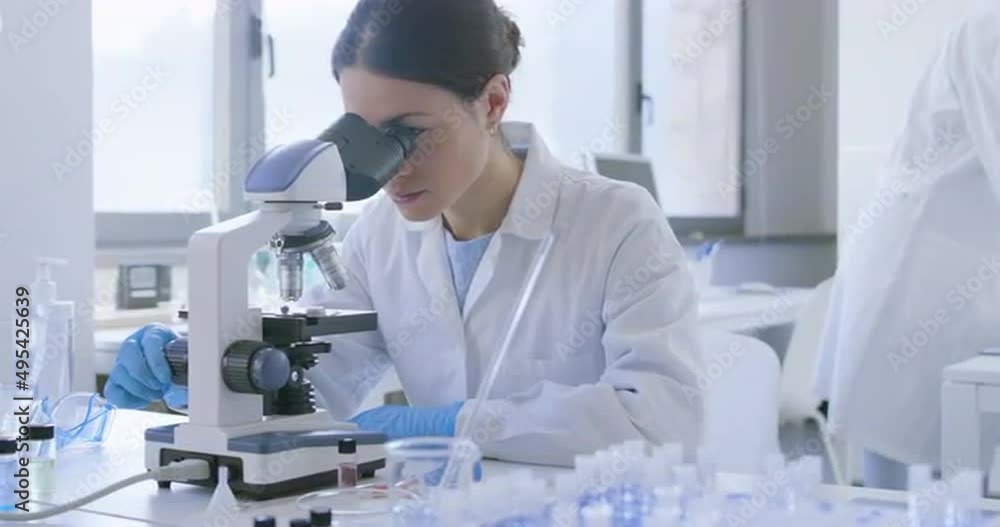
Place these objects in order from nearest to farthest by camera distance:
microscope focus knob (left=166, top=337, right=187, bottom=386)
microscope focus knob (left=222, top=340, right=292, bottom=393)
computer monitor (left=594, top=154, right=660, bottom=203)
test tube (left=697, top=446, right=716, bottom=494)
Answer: test tube (left=697, top=446, right=716, bottom=494) → microscope focus knob (left=222, top=340, right=292, bottom=393) → microscope focus knob (left=166, top=337, right=187, bottom=386) → computer monitor (left=594, top=154, right=660, bottom=203)

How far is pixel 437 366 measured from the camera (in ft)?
5.60

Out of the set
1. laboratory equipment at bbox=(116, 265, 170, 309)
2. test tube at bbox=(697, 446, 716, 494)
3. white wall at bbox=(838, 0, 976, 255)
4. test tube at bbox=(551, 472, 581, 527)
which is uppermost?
white wall at bbox=(838, 0, 976, 255)

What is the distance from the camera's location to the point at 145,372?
138cm

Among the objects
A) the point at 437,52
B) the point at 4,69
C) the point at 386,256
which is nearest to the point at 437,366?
the point at 386,256

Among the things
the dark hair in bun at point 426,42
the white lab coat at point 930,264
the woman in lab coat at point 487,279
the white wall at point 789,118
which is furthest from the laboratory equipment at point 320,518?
the white wall at point 789,118

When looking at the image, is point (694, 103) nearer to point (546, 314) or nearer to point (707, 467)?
point (546, 314)

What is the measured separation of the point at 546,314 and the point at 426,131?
1.06ft

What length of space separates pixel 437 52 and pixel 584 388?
449 millimetres

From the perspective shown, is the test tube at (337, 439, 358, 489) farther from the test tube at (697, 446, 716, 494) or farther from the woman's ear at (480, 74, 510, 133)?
the woman's ear at (480, 74, 510, 133)

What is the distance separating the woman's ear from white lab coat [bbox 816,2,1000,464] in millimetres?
1203

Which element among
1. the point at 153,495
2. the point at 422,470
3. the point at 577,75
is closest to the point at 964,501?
the point at 422,470

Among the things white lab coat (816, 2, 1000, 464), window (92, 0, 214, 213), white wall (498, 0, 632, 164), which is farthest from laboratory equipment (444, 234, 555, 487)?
white wall (498, 0, 632, 164)

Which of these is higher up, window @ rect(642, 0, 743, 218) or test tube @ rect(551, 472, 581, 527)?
window @ rect(642, 0, 743, 218)

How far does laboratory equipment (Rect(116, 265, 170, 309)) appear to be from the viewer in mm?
2648
